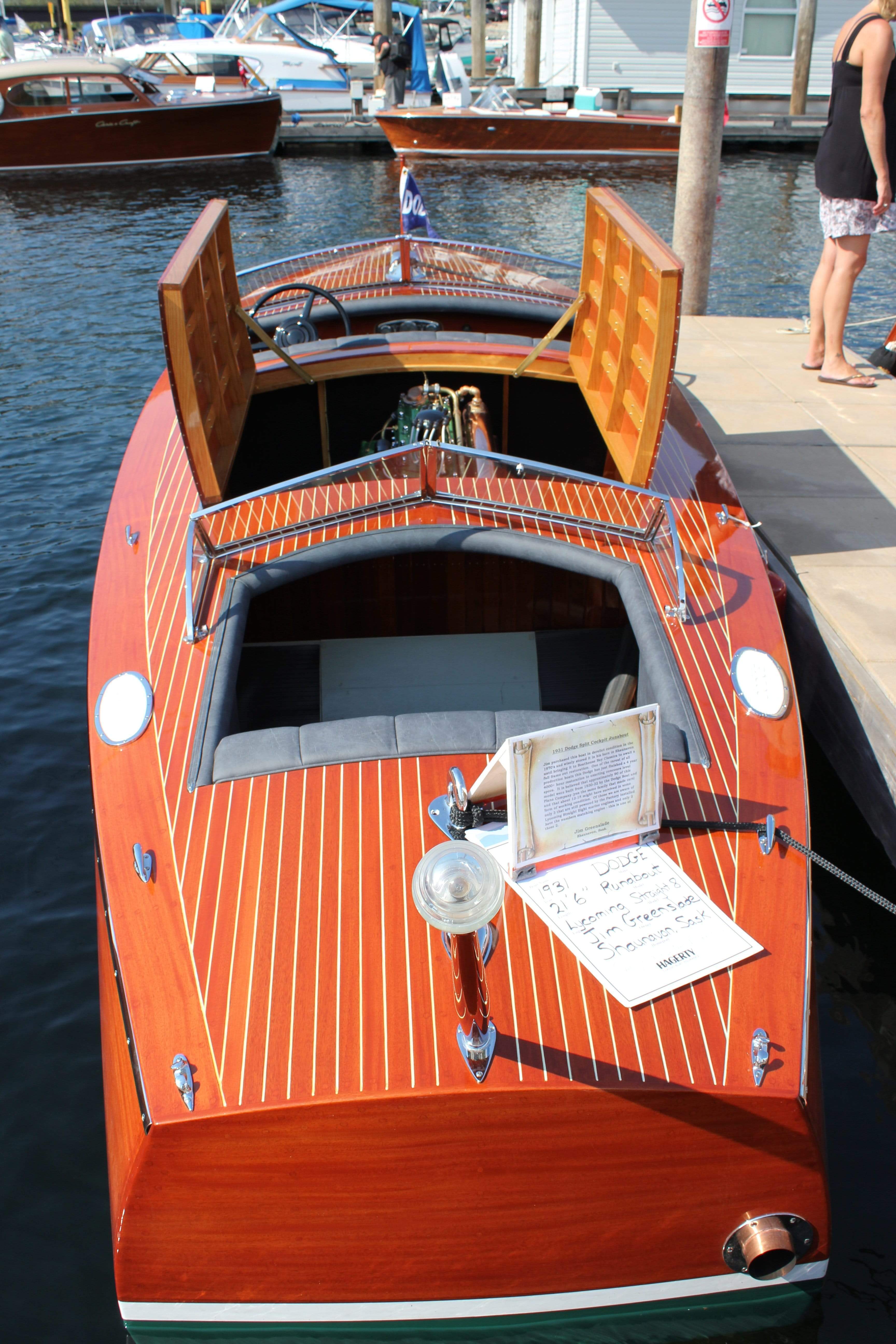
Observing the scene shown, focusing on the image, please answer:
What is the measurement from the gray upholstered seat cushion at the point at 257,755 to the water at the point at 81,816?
1104 mm

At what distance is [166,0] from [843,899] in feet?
164

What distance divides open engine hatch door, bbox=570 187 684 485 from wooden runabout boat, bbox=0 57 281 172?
53.7ft

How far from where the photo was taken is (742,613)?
3064 mm

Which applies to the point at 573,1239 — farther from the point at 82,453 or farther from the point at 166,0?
the point at 166,0

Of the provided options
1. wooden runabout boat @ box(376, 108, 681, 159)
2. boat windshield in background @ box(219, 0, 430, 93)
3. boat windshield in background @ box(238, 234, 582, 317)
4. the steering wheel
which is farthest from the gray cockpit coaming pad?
boat windshield in background @ box(219, 0, 430, 93)

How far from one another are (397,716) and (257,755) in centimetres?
53

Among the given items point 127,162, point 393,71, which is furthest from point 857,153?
point 393,71

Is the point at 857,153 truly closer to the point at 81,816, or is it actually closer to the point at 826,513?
the point at 826,513

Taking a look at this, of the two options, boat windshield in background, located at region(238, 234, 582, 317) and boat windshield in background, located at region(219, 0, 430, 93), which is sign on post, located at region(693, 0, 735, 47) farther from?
boat windshield in background, located at region(219, 0, 430, 93)

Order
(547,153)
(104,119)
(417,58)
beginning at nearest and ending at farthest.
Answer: (104,119), (547,153), (417,58)

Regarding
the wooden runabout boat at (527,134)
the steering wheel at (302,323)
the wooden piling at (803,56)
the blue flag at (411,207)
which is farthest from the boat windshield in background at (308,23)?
the steering wheel at (302,323)

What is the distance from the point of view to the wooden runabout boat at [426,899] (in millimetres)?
1900

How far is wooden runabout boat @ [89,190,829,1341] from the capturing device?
190 centimetres

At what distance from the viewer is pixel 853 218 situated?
5.04 metres
